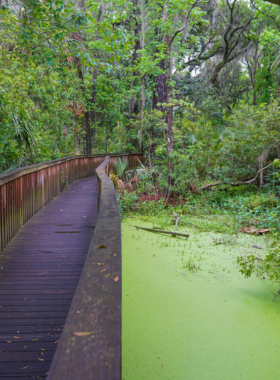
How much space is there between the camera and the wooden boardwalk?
217cm

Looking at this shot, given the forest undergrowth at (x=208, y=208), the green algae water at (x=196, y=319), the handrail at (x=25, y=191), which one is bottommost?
the green algae water at (x=196, y=319)

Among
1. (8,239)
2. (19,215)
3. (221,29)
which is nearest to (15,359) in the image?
(8,239)

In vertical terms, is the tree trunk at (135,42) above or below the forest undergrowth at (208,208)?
above

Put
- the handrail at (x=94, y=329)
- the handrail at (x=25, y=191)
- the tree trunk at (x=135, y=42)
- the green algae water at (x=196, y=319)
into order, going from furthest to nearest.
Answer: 1. the tree trunk at (x=135, y=42)
2. the handrail at (x=25, y=191)
3. the green algae water at (x=196, y=319)
4. the handrail at (x=94, y=329)

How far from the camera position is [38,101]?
12.3 meters

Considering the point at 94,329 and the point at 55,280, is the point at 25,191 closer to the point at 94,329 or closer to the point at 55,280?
the point at 55,280

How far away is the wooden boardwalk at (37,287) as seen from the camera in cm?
217

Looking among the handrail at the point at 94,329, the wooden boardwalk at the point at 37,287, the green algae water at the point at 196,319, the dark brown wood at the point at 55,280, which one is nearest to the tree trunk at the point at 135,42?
the dark brown wood at the point at 55,280

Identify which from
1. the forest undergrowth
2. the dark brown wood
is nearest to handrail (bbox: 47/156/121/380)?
the dark brown wood

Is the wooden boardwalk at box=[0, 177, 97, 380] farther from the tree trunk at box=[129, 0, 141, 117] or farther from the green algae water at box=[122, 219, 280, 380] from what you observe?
the tree trunk at box=[129, 0, 141, 117]

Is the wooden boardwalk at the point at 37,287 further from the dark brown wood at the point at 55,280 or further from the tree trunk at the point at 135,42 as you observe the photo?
the tree trunk at the point at 135,42

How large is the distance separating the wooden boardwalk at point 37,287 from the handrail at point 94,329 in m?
1.24

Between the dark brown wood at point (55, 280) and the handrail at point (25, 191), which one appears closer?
the dark brown wood at point (55, 280)

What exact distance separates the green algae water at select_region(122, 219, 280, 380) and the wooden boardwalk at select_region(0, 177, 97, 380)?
2.27 ft
